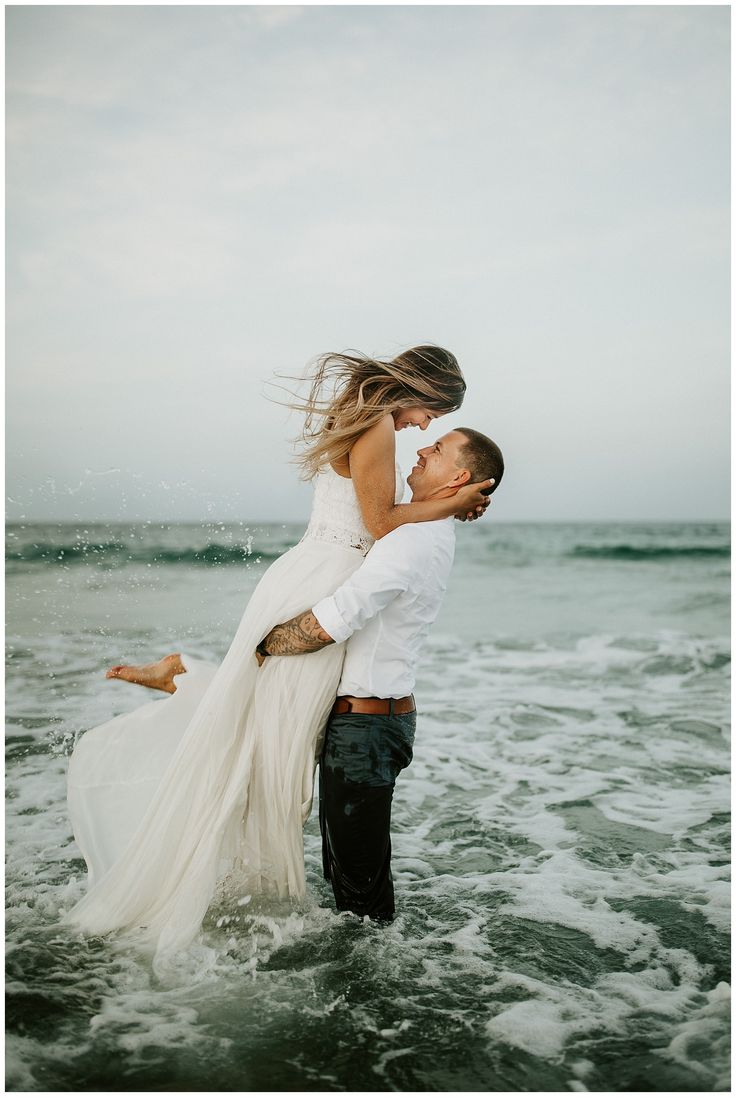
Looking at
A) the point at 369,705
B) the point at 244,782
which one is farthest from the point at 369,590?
the point at 244,782

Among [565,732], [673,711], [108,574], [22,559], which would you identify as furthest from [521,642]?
[22,559]

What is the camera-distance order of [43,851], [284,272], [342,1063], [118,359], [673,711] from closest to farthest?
[342,1063] → [43,851] → [673,711] → [284,272] → [118,359]

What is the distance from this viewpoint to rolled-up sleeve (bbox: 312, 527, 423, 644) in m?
3.49

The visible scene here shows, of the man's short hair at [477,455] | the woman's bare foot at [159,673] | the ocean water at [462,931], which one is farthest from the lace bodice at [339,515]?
the ocean water at [462,931]

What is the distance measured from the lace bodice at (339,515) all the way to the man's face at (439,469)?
0.11 m

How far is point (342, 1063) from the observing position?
310 centimetres

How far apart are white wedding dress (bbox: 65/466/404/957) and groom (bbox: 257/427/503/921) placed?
10 centimetres

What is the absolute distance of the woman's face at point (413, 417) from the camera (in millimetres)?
3805

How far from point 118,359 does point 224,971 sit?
52.7 feet

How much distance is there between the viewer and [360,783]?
146 inches

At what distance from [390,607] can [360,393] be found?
921 millimetres

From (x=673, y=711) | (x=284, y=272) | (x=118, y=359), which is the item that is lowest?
(x=673, y=711)

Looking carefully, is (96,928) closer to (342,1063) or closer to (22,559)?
(342,1063)

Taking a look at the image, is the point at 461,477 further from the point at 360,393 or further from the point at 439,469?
the point at 360,393
